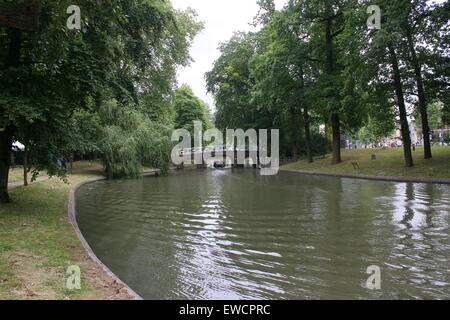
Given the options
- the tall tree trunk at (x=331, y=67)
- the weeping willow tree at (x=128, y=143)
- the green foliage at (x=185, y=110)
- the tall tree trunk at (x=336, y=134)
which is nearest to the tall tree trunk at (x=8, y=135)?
the weeping willow tree at (x=128, y=143)

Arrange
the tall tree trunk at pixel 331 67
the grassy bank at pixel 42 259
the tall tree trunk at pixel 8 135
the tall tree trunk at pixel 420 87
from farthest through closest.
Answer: the tall tree trunk at pixel 331 67, the tall tree trunk at pixel 420 87, the tall tree trunk at pixel 8 135, the grassy bank at pixel 42 259

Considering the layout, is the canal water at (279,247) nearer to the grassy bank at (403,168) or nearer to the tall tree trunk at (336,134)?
the grassy bank at (403,168)

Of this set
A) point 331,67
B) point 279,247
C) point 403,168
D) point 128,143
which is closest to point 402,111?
point 403,168

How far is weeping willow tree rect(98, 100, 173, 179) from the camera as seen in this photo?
25.3 m

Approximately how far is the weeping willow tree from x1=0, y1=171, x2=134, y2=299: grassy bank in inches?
606

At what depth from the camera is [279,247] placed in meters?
7.11

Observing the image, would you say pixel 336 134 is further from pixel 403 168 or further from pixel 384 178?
pixel 384 178

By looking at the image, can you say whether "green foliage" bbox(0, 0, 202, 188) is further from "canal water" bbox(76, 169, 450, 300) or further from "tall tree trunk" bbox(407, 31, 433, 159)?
"tall tree trunk" bbox(407, 31, 433, 159)

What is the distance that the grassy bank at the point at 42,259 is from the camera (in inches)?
168

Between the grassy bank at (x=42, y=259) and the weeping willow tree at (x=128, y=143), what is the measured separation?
50.5ft

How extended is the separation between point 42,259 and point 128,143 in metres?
20.5

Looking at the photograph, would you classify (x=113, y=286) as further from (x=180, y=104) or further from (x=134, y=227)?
(x=180, y=104)

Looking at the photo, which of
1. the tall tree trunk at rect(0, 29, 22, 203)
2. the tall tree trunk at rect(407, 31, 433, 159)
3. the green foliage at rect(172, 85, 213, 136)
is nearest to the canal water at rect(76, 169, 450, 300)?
the tall tree trunk at rect(0, 29, 22, 203)
